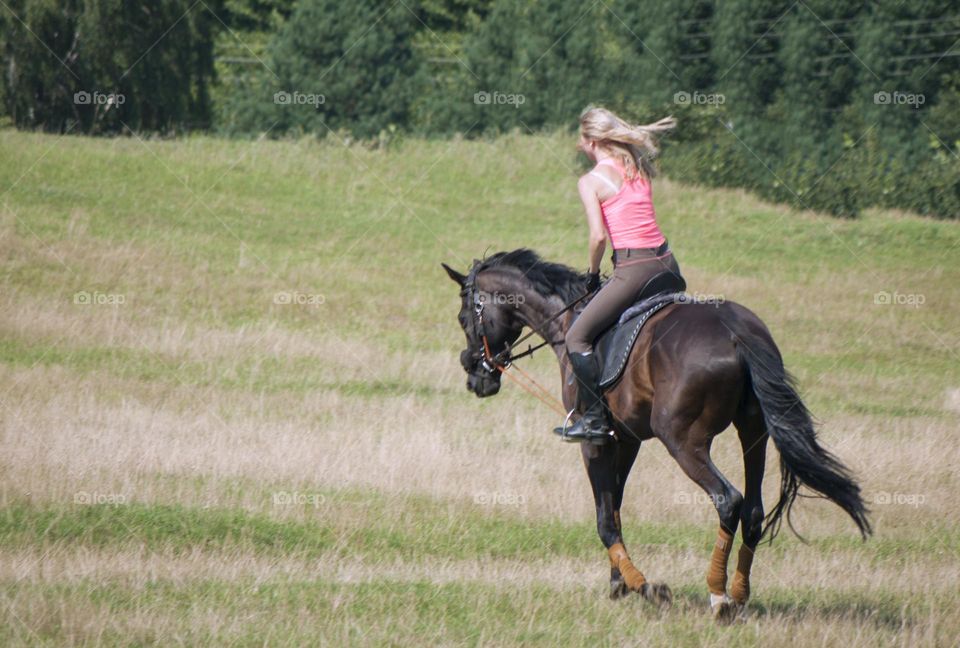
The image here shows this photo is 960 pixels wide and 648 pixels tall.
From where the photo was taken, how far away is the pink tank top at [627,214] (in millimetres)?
8242

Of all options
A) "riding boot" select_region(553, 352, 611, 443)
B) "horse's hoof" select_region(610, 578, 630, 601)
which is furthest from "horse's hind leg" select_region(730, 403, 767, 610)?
"riding boot" select_region(553, 352, 611, 443)

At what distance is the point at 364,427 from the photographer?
13664 millimetres

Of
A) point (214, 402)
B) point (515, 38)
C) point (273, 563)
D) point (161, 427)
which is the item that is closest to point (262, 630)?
point (273, 563)

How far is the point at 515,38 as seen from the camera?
47.2m

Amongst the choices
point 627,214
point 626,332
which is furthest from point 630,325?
point 627,214

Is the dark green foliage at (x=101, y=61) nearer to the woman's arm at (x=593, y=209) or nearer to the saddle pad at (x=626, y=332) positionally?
the woman's arm at (x=593, y=209)

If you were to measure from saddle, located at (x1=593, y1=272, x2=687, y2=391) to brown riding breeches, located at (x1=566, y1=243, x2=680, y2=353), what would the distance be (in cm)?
5

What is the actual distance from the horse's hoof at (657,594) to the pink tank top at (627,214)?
2.26 m

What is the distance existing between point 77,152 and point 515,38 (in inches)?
806

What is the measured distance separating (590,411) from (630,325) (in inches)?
26.2

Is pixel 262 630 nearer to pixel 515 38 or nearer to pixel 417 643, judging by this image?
pixel 417 643

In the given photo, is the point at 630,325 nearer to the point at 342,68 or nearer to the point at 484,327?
the point at 484,327

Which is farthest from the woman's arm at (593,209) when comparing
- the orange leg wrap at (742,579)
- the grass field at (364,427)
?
the grass field at (364,427)

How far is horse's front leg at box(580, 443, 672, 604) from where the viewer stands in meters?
7.84
